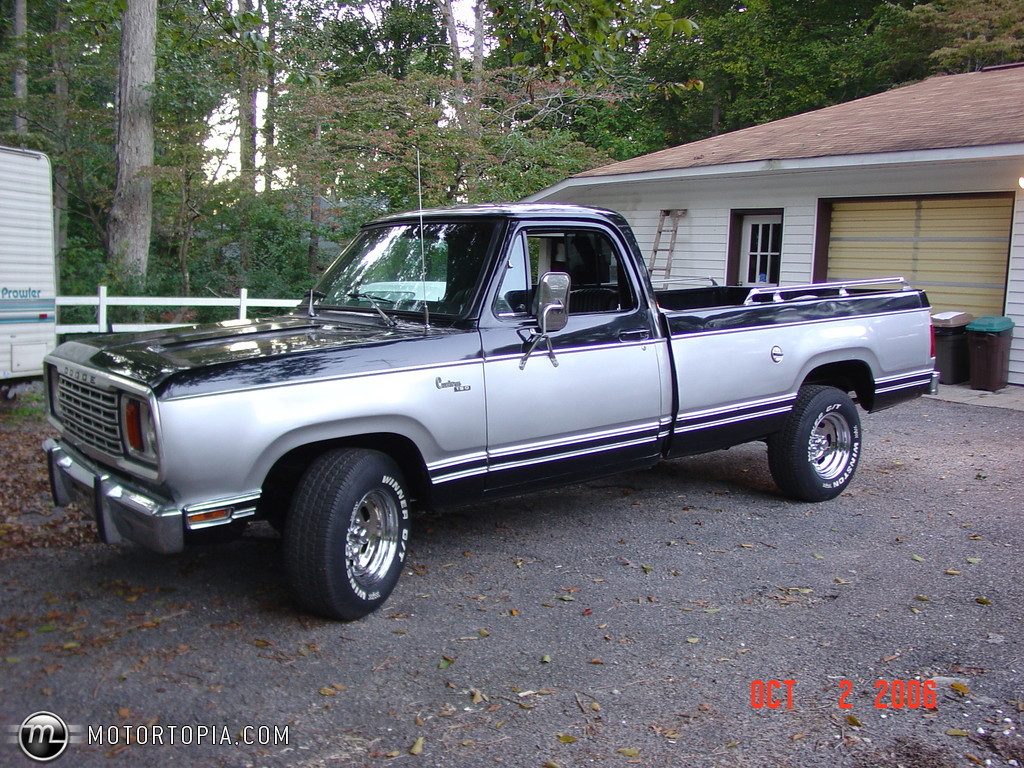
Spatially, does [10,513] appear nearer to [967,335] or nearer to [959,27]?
[967,335]

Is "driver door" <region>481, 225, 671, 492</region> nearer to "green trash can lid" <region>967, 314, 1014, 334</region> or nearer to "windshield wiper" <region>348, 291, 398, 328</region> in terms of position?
"windshield wiper" <region>348, 291, 398, 328</region>

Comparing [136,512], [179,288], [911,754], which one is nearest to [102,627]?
[136,512]

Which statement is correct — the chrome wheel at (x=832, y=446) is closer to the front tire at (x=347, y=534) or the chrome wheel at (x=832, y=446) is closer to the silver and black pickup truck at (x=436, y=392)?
the silver and black pickup truck at (x=436, y=392)

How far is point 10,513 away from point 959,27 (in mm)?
24716

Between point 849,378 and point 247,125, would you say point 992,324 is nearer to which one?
point 849,378

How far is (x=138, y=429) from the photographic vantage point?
12.5 ft

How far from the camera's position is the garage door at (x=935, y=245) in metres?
11.6

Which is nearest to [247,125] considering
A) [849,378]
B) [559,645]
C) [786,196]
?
[786,196]

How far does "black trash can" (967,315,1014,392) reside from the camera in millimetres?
10969

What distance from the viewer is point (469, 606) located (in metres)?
4.55

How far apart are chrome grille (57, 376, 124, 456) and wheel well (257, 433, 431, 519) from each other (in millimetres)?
723

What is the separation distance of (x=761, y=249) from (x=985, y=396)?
4826 millimetres
